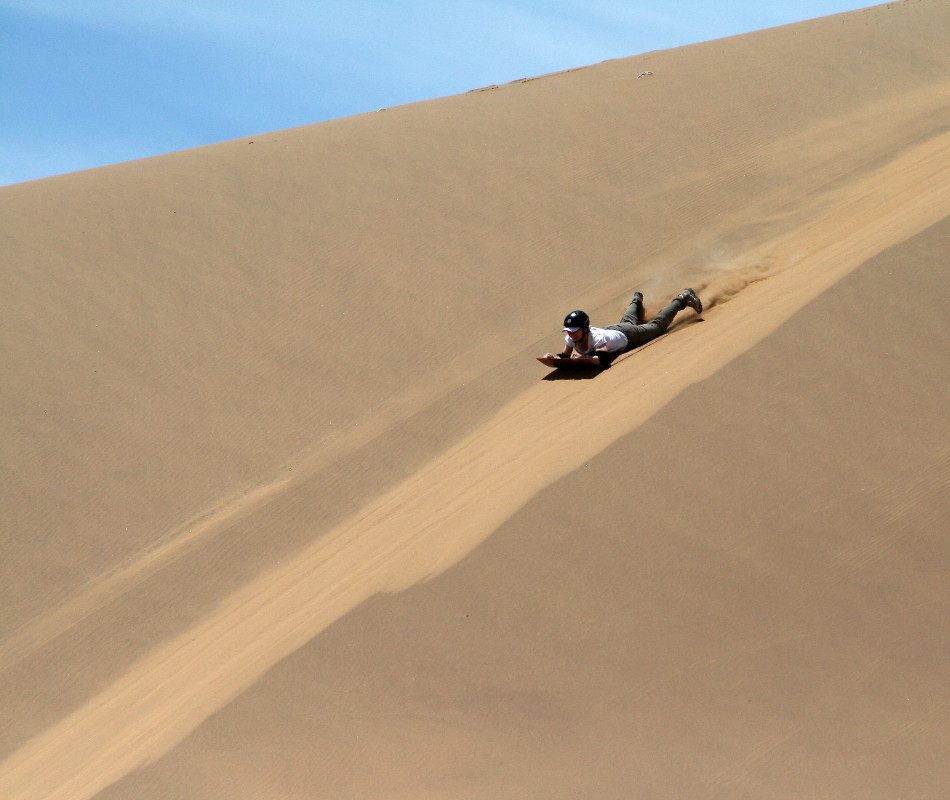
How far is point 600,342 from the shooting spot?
7371 mm

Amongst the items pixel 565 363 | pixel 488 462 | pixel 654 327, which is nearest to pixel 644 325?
pixel 654 327

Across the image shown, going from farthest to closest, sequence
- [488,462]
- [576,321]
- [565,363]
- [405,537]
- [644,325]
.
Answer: [644,325]
[565,363]
[576,321]
[488,462]
[405,537]

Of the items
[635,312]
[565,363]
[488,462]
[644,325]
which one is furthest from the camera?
[635,312]

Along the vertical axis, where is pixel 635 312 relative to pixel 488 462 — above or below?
above

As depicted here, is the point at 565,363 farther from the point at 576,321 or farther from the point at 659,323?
the point at 659,323

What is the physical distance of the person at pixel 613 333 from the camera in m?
7.18

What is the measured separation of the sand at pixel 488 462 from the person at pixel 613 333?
0.24 m

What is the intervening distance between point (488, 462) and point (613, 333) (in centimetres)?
186

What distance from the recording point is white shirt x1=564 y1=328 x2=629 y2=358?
7.36 m

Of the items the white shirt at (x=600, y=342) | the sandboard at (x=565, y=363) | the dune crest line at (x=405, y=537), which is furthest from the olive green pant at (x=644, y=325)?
the sandboard at (x=565, y=363)

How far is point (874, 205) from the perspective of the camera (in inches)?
357

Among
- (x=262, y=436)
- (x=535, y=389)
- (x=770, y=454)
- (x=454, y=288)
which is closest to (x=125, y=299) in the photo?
(x=262, y=436)

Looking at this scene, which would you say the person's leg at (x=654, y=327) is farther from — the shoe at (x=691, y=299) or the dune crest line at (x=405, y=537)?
the dune crest line at (x=405, y=537)

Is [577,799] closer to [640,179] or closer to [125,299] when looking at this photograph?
[125,299]
